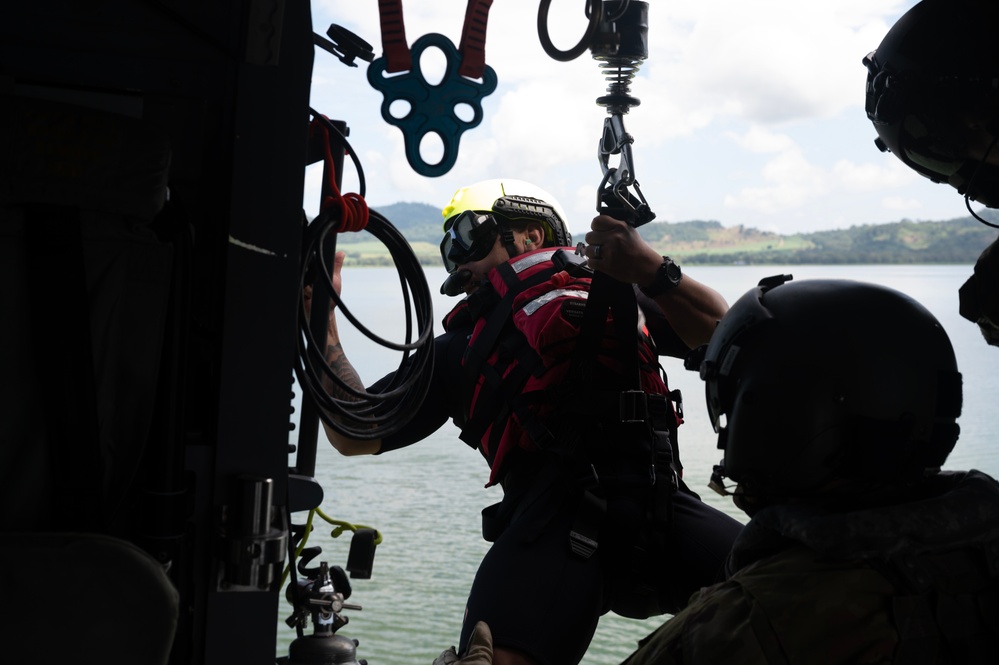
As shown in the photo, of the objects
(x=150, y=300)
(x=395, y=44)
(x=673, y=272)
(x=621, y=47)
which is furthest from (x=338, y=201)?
(x=673, y=272)

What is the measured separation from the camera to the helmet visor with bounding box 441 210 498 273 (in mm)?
2878

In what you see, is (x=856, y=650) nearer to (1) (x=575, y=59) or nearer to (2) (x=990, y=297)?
(2) (x=990, y=297)

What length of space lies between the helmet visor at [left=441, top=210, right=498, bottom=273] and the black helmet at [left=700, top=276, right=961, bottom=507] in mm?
1467

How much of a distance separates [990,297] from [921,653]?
0.87m

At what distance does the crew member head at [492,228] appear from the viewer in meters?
2.89

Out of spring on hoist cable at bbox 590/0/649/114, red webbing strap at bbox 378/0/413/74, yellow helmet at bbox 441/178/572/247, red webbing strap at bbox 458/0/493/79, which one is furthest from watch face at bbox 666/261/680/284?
red webbing strap at bbox 378/0/413/74

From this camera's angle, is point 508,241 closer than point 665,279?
No

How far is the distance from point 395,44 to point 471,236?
1055 mm

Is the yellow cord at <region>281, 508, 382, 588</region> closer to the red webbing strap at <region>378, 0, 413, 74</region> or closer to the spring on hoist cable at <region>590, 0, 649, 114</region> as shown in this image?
the red webbing strap at <region>378, 0, 413, 74</region>

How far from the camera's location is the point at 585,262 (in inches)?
103

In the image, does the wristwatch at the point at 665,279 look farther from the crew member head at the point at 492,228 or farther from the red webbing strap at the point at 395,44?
the red webbing strap at the point at 395,44

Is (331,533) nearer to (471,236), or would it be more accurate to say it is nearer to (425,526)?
(471,236)

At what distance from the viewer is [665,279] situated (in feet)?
8.05

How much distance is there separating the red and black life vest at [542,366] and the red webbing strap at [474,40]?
0.72 metres
